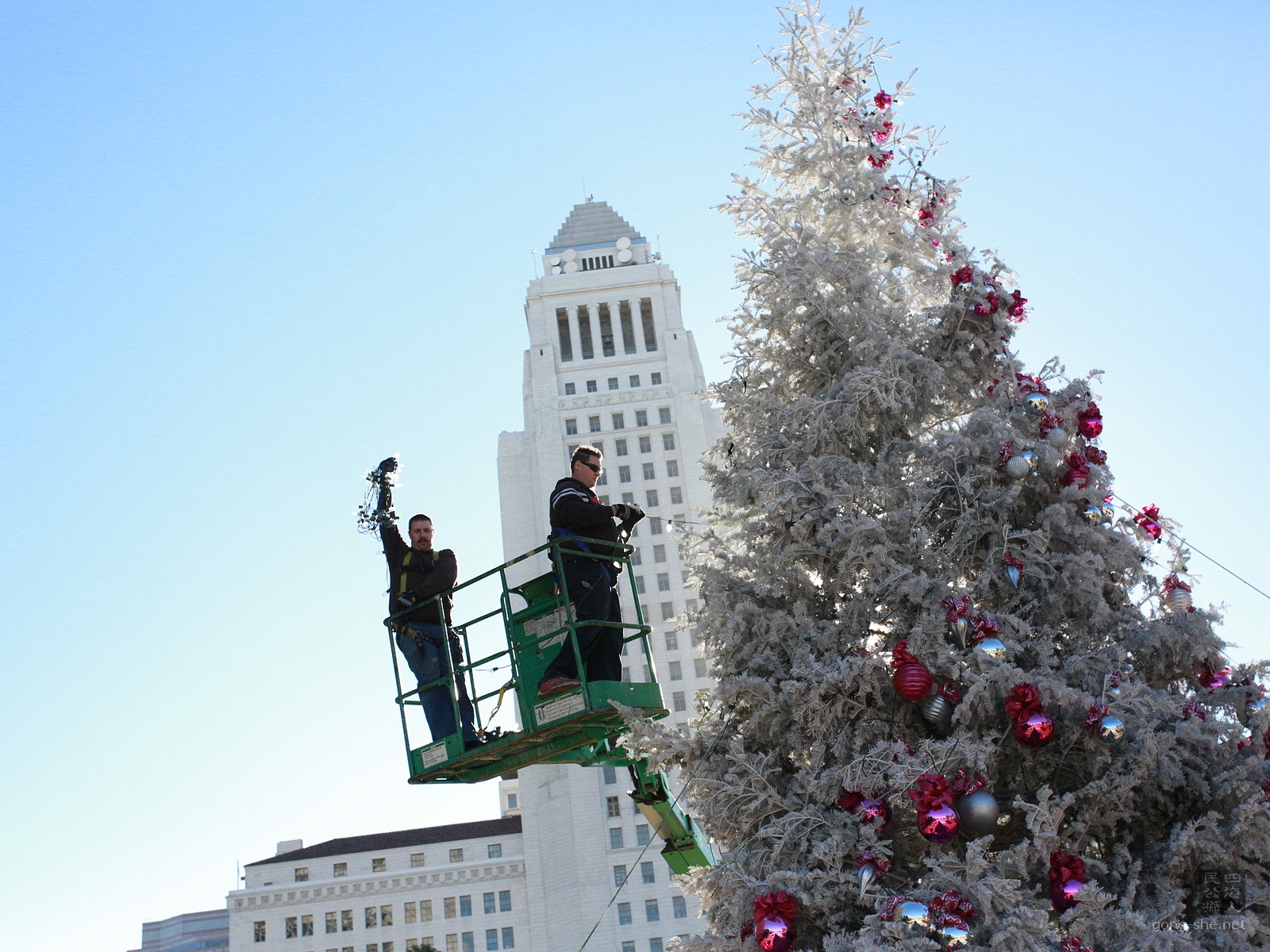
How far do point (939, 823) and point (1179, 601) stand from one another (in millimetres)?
2360

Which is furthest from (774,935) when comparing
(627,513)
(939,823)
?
(627,513)

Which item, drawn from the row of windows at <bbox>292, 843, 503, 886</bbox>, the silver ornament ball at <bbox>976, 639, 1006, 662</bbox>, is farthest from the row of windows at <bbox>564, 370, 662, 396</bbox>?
the silver ornament ball at <bbox>976, 639, 1006, 662</bbox>

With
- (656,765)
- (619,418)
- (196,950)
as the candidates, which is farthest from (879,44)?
(196,950)

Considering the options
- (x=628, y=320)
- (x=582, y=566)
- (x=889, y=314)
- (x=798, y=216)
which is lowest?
(x=582, y=566)

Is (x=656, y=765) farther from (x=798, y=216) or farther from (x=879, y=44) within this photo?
(x=879, y=44)

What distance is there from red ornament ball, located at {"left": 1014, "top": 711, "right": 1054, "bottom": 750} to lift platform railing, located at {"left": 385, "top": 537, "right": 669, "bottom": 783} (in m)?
2.57

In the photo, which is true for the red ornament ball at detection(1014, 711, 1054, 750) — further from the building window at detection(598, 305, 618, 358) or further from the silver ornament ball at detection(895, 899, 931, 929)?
the building window at detection(598, 305, 618, 358)

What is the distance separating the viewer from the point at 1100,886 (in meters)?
6.89

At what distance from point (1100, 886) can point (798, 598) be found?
99.2 inches

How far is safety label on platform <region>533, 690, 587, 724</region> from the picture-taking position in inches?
324

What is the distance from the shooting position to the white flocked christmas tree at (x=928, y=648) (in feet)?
Answer: 21.9

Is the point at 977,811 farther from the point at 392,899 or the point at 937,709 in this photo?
the point at 392,899

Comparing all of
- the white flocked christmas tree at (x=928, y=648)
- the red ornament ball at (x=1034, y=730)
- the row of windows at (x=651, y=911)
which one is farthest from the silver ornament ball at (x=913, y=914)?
the row of windows at (x=651, y=911)

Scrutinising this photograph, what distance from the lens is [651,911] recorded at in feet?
222
